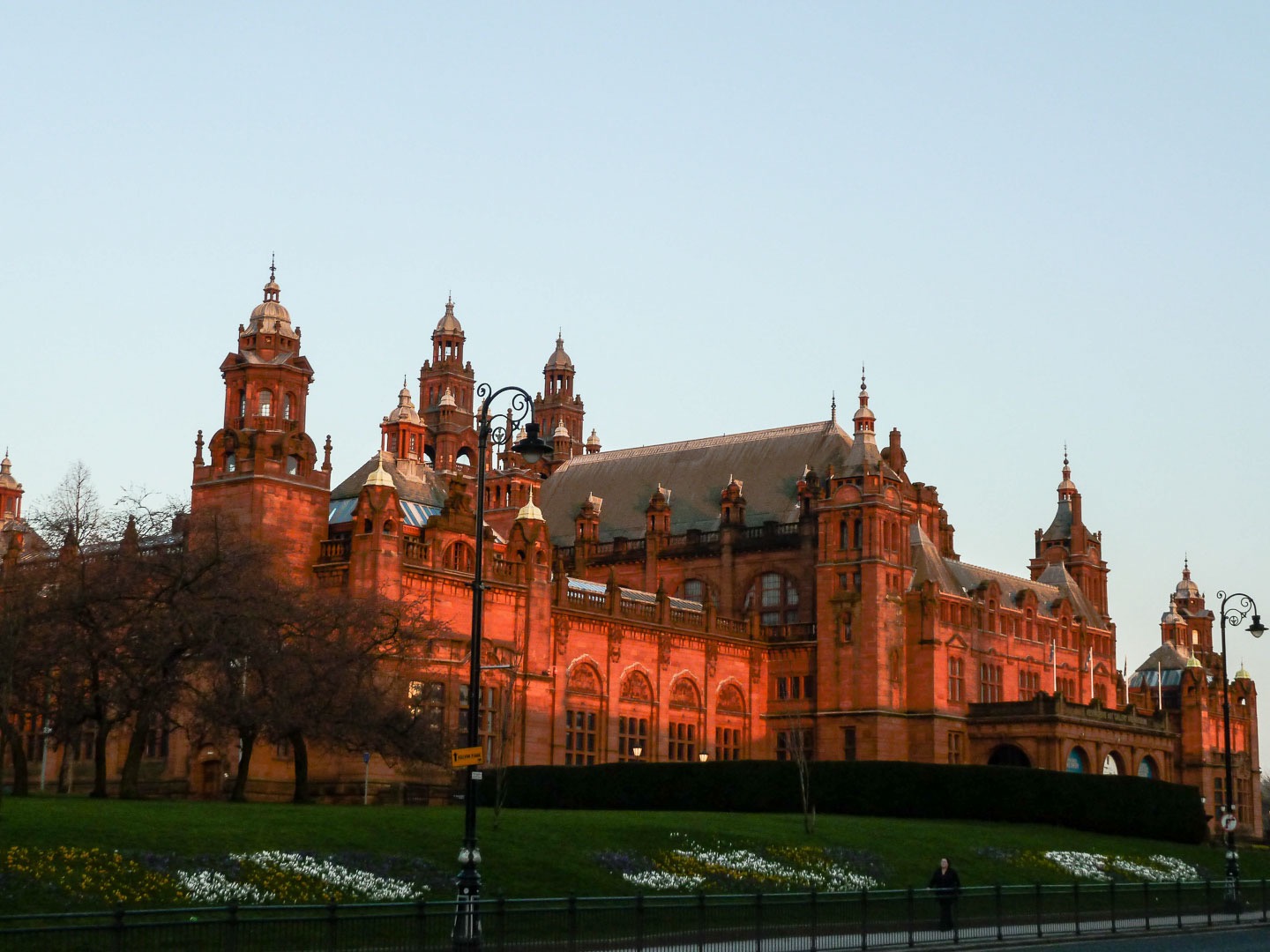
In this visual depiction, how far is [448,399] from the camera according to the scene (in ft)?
374

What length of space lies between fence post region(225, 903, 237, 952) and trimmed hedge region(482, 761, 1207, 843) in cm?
4432

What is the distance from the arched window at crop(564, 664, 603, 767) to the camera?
83.9m

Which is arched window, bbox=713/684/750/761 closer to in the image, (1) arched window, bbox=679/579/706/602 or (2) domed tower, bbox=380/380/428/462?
(1) arched window, bbox=679/579/706/602

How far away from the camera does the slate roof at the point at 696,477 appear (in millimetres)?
99688

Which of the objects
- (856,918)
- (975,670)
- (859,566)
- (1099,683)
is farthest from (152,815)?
(1099,683)

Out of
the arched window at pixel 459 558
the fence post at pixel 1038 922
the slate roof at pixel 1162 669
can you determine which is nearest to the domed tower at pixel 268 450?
the arched window at pixel 459 558

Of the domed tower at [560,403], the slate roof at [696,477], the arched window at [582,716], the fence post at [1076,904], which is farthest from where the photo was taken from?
the domed tower at [560,403]

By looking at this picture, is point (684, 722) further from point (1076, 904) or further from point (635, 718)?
point (1076, 904)

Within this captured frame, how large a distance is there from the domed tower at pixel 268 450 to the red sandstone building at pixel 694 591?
100mm

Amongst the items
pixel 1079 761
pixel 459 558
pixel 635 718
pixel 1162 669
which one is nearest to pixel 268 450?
pixel 459 558

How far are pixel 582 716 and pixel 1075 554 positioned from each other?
44.6 m

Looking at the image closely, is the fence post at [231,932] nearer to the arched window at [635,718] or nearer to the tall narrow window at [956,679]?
the arched window at [635,718]

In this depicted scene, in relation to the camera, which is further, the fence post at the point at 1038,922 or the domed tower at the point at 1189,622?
the domed tower at the point at 1189,622

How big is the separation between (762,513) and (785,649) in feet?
26.9
